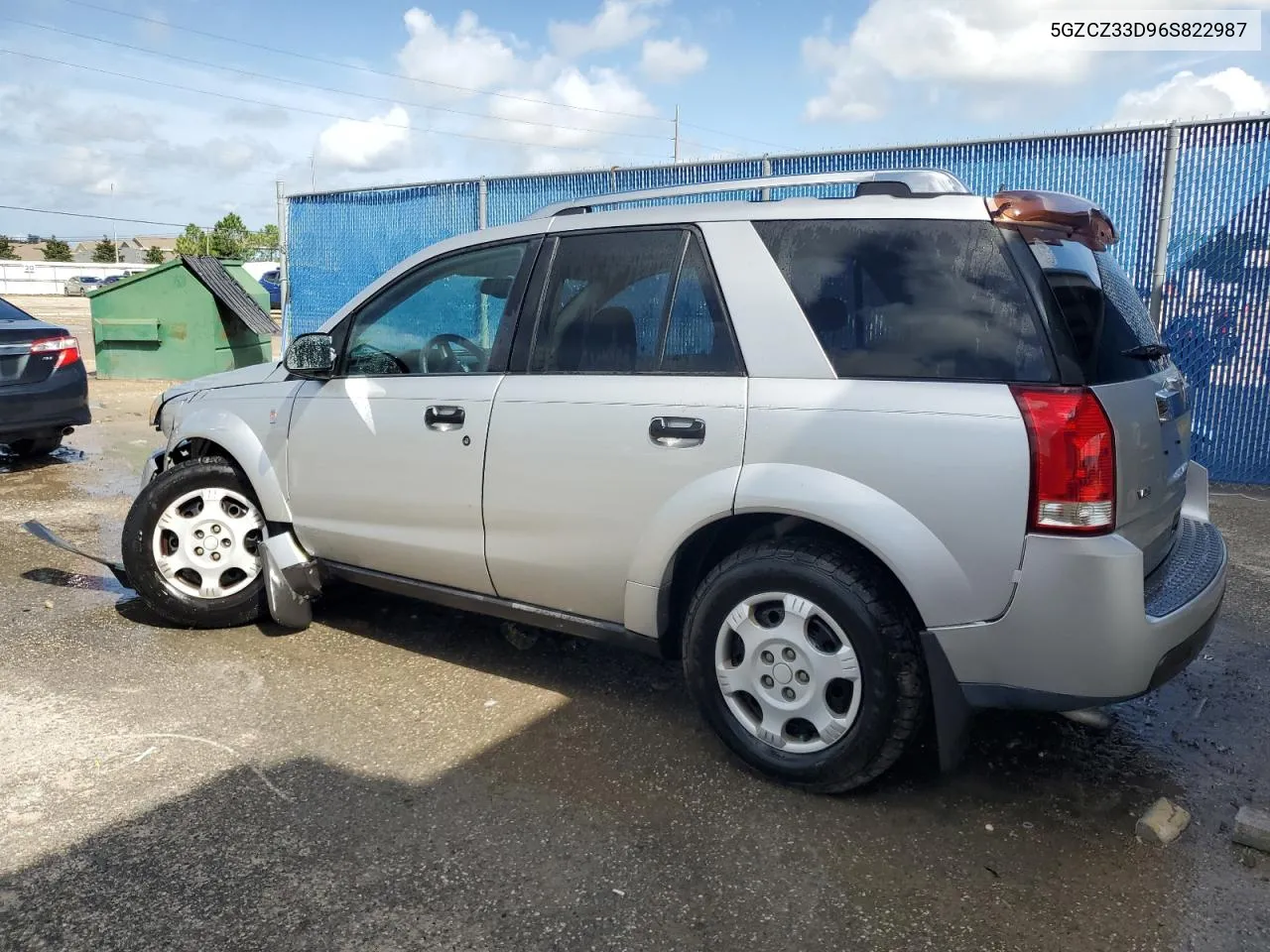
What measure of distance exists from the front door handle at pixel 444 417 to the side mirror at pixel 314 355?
0.63 metres

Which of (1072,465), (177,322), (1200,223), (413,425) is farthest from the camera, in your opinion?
(177,322)

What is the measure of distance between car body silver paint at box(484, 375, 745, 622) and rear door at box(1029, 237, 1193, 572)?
3.26ft

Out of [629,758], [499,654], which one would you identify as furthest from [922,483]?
[499,654]

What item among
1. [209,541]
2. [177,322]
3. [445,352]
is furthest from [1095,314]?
[177,322]

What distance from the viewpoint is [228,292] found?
42.4ft

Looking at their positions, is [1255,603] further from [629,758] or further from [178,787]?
[178,787]

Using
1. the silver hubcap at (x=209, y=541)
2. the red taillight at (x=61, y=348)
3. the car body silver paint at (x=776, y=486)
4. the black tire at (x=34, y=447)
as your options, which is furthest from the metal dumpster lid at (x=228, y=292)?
the car body silver paint at (x=776, y=486)

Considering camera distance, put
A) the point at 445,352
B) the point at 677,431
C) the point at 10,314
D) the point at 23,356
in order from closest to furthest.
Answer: the point at 677,431 < the point at 445,352 < the point at 23,356 < the point at 10,314

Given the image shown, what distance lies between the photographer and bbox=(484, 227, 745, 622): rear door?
10.5ft

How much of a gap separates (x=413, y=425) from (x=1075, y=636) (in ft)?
8.13

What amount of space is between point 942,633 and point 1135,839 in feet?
2.80

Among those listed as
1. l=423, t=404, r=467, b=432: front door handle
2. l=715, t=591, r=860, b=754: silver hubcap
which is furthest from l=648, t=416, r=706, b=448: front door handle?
l=423, t=404, r=467, b=432: front door handle

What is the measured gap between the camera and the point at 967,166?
7.67 meters

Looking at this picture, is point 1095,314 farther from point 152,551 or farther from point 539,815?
point 152,551
